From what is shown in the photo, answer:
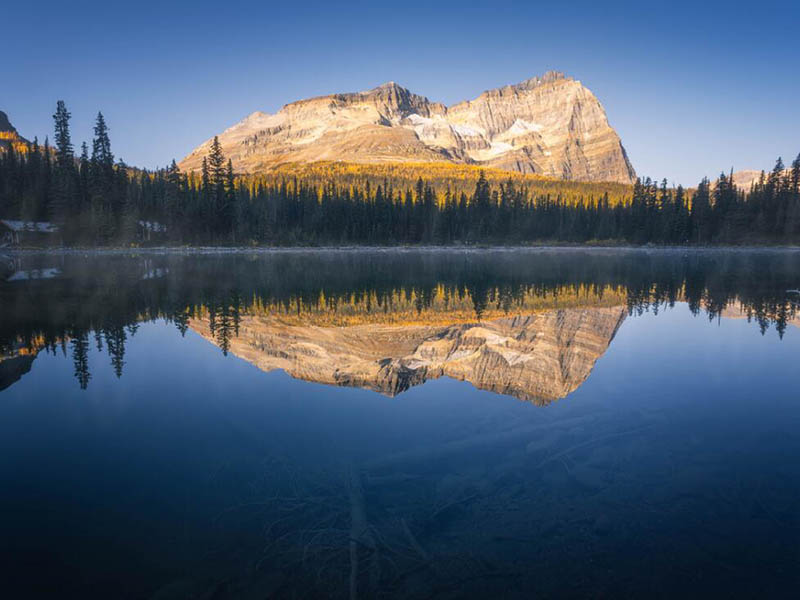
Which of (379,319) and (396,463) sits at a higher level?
(379,319)

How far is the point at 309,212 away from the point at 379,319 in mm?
102161

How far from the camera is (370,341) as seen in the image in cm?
1794

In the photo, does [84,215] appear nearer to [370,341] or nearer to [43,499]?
[370,341]

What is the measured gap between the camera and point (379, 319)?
22.4m

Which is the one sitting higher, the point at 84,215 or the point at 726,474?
the point at 84,215

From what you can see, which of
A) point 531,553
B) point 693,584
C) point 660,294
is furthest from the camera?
point 660,294

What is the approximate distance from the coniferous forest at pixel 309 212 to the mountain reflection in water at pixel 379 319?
54.1 metres

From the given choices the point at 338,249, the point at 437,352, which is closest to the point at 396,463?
the point at 437,352

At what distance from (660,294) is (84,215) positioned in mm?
86352

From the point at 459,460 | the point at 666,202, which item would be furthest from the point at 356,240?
the point at 459,460

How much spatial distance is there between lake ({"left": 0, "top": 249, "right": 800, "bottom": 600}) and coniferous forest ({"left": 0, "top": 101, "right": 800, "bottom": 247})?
78222 millimetres

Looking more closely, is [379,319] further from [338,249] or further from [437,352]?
[338,249]

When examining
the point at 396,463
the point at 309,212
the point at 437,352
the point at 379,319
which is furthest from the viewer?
the point at 309,212

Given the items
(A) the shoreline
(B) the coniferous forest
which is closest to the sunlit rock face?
(A) the shoreline
